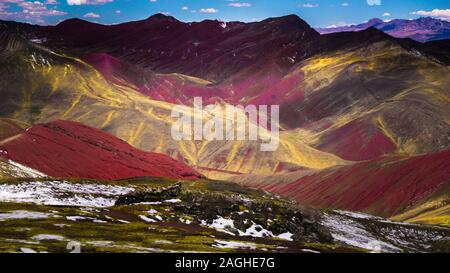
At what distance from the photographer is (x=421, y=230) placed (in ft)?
321

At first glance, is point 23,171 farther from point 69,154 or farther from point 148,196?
point 148,196

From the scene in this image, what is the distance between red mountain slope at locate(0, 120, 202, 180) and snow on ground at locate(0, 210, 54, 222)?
81.5 meters

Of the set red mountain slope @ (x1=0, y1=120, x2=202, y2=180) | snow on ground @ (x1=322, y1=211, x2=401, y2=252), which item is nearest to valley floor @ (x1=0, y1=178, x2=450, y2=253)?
snow on ground @ (x1=322, y1=211, x2=401, y2=252)

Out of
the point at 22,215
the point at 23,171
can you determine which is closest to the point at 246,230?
the point at 22,215

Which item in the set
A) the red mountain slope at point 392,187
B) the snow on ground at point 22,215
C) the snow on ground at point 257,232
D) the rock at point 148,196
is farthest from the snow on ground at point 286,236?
the red mountain slope at point 392,187

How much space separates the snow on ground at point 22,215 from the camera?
66.4 metres

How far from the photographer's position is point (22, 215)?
6812 centimetres

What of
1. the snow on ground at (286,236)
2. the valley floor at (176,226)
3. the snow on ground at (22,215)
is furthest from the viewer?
the snow on ground at (286,236)

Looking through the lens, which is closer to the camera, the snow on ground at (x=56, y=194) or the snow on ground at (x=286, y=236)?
the snow on ground at (x=286, y=236)

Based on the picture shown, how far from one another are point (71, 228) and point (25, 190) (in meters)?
31.8

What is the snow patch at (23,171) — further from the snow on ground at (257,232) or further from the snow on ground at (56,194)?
the snow on ground at (257,232)

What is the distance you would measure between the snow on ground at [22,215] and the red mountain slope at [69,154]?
8151 cm
